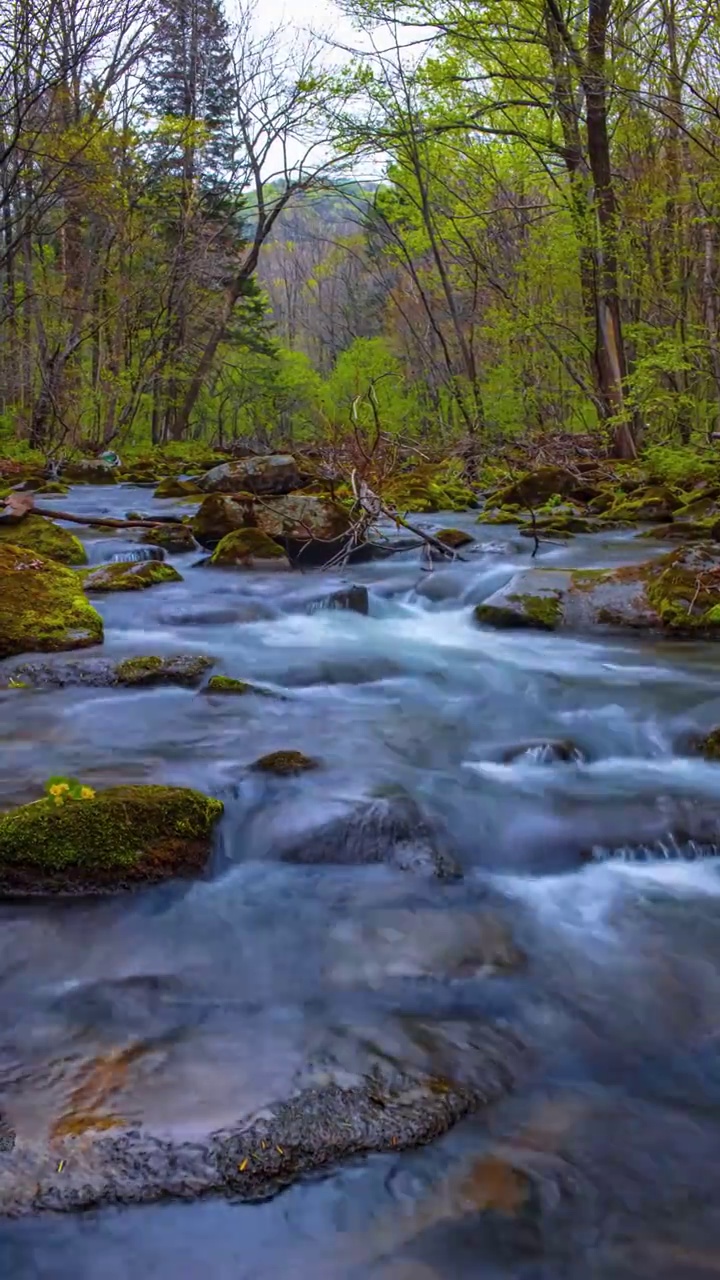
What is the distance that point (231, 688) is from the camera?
575 centimetres

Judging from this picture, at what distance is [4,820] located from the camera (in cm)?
323

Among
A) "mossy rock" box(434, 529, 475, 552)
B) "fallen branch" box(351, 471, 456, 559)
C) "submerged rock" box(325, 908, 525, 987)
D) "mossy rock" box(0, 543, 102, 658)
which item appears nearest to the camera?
"submerged rock" box(325, 908, 525, 987)

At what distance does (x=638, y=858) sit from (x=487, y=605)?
4137mm

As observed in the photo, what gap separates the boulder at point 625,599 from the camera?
6.97m

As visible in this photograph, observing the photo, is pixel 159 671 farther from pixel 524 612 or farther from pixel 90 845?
pixel 524 612

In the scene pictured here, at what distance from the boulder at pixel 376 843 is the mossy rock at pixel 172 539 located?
672 cm

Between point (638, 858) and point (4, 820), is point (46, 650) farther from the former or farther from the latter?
point (638, 858)

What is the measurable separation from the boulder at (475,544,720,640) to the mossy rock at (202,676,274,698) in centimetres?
269

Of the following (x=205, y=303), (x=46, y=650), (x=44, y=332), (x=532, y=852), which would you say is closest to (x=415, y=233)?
(x=205, y=303)

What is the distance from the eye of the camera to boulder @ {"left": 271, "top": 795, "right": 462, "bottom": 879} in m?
3.69

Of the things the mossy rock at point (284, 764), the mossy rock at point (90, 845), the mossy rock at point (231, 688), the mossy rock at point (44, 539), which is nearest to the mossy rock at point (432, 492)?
the mossy rock at point (44, 539)

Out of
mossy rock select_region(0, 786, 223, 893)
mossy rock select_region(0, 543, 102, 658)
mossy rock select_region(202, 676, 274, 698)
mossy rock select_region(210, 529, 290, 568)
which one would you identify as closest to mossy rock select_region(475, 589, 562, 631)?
mossy rock select_region(202, 676, 274, 698)

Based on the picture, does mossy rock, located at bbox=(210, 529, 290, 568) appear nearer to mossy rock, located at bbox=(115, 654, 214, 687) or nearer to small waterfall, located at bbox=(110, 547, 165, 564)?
small waterfall, located at bbox=(110, 547, 165, 564)

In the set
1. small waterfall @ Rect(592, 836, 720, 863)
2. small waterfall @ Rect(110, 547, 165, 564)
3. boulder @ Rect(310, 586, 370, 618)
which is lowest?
small waterfall @ Rect(592, 836, 720, 863)
